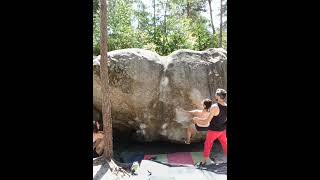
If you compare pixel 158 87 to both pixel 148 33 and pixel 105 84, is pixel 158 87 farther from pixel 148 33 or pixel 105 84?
pixel 148 33

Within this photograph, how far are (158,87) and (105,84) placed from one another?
4.43 feet

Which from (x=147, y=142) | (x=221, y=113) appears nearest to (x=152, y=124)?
(x=147, y=142)

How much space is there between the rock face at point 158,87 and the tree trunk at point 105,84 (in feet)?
3.03

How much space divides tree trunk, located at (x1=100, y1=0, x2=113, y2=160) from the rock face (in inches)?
36.3

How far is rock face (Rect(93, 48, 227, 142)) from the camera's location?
6.19m

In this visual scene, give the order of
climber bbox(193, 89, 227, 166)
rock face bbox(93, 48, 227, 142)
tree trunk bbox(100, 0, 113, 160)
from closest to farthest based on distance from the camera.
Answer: climber bbox(193, 89, 227, 166), tree trunk bbox(100, 0, 113, 160), rock face bbox(93, 48, 227, 142)

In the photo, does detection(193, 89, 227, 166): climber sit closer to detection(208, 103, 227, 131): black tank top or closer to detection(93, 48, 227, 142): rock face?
detection(208, 103, 227, 131): black tank top

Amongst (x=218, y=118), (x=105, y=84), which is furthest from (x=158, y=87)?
(x=218, y=118)

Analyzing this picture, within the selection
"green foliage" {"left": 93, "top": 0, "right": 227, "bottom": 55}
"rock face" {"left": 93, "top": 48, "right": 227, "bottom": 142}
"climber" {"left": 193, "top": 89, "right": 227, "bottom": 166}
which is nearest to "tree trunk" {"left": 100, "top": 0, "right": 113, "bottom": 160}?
"rock face" {"left": 93, "top": 48, "right": 227, "bottom": 142}
